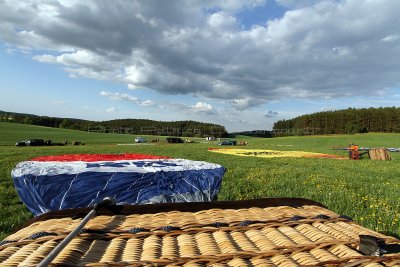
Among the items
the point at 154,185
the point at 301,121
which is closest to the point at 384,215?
the point at 154,185

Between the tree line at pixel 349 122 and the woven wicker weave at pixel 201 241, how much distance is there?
→ 11134cm

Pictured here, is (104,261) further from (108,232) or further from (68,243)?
(108,232)

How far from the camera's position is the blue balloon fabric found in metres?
3.48

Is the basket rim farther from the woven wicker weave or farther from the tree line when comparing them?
the tree line

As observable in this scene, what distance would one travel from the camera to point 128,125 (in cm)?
14812

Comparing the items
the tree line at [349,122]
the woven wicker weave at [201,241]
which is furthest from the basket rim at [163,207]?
the tree line at [349,122]

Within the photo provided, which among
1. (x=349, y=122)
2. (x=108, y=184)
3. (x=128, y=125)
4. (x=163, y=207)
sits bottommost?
(x=108, y=184)

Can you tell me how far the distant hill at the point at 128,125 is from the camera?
12619cm

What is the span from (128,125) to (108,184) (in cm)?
14788

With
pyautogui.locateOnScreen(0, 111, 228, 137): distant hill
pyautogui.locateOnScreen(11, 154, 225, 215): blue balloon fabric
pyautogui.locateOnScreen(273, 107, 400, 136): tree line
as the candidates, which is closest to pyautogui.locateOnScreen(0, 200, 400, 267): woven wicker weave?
pyautogui.locateOnScreen(11, 154, 225, 215): blue balloon fabric

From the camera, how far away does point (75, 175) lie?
3.57 meters

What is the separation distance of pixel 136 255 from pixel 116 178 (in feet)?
7.89

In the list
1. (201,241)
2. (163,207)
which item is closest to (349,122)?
(163,207)

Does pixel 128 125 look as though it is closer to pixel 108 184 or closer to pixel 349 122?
pixel 349 122
